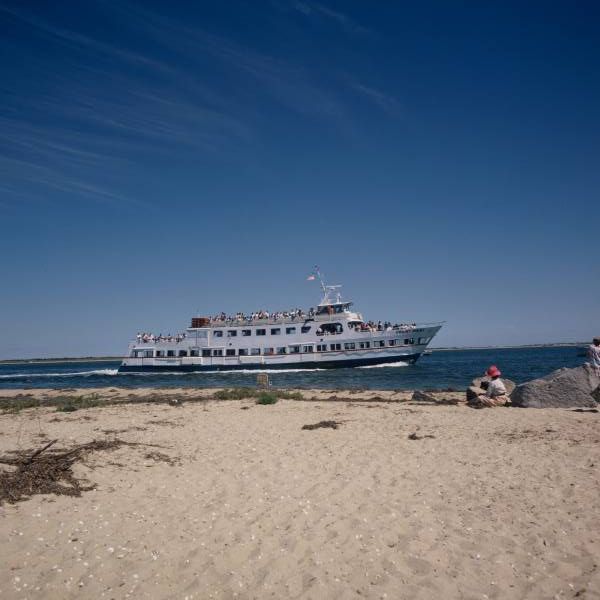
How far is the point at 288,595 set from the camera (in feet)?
14.6

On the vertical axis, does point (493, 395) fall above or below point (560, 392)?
below

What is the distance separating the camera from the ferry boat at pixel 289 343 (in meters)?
52.9

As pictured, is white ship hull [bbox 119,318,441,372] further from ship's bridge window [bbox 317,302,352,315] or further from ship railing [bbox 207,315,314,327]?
ship's bridge window [bbox 317,302,352,315]

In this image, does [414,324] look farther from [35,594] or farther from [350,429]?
[35,594]

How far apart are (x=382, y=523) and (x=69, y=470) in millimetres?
5352

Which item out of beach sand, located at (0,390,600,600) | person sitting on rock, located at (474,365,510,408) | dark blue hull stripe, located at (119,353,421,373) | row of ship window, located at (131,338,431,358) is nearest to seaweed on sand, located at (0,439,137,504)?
beach sand, located at (0,390,600,600)

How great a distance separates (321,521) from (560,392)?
470 inches

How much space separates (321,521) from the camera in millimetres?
6082

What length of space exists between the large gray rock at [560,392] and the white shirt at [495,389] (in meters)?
0.63

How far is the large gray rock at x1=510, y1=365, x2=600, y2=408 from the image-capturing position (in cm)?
1460

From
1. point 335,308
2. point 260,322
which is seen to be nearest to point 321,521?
point 335,308

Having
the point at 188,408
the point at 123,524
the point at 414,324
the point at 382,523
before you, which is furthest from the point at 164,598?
the point at 414,324

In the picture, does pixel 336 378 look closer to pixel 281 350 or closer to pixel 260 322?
pixel 281 350

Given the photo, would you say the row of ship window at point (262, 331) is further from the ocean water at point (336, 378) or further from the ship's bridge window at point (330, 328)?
the ocean water at point (336, 378)
